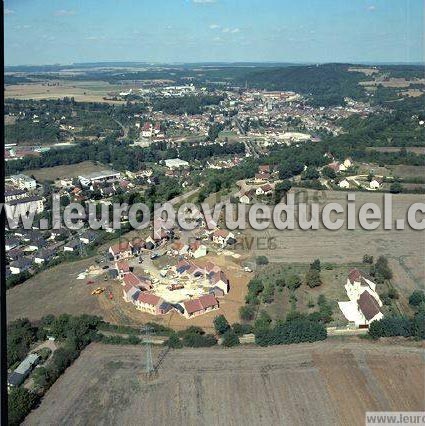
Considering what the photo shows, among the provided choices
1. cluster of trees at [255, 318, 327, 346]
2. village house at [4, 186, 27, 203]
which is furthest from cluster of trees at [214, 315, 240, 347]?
village house at [4, 186, 27, 203]

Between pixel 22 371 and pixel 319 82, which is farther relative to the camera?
pixel 319 82

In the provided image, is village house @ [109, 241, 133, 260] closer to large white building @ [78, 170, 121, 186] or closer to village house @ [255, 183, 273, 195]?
village house @ [255, 183, 273, 195]

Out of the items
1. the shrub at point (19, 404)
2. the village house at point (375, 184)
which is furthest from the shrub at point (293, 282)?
the village house at point (375, 184)

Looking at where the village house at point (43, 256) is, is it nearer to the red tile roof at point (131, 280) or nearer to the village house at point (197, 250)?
the red tile roof at point (131, 280)

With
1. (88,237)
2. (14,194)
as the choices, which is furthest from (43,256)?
(14,194)

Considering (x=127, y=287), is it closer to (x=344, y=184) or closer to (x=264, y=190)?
(x=264, y=190)

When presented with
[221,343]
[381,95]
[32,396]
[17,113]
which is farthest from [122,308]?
[381,95]
